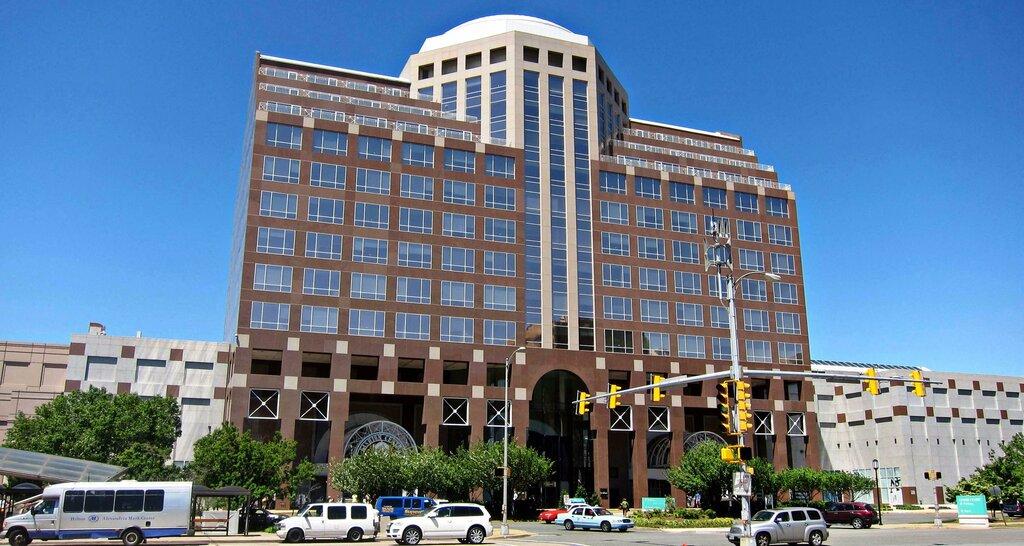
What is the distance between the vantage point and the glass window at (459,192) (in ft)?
281

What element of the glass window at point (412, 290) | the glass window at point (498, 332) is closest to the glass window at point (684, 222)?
the glass window at point (498, 332)

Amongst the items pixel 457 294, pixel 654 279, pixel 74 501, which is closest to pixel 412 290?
pixel 457 294

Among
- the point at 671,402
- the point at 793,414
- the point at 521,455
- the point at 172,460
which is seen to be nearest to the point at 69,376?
the point at 172,460

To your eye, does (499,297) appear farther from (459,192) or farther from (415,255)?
(459,192)

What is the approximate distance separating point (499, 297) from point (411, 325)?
31.3ft

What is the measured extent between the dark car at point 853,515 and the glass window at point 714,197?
141 ft

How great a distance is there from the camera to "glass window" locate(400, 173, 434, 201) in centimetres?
8444

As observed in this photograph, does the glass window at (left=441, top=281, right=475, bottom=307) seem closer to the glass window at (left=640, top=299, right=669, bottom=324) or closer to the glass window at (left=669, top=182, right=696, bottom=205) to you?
the glass window at (left=640, top=299, right=669, bottom=324)

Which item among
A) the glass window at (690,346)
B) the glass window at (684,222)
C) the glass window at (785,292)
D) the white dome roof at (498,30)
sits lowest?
the glass window at (690,346)

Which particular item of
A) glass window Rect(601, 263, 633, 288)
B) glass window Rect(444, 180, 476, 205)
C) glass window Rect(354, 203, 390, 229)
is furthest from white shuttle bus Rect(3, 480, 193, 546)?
glass window Rect(601, 263, 633, 288)

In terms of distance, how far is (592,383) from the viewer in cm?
8412

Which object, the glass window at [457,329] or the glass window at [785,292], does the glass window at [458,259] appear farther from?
the glass window at [785,292]

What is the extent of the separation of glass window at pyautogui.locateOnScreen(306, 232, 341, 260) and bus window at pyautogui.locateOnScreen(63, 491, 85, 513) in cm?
4443

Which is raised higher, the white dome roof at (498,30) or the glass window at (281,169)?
the white dome roof at (498,30)
